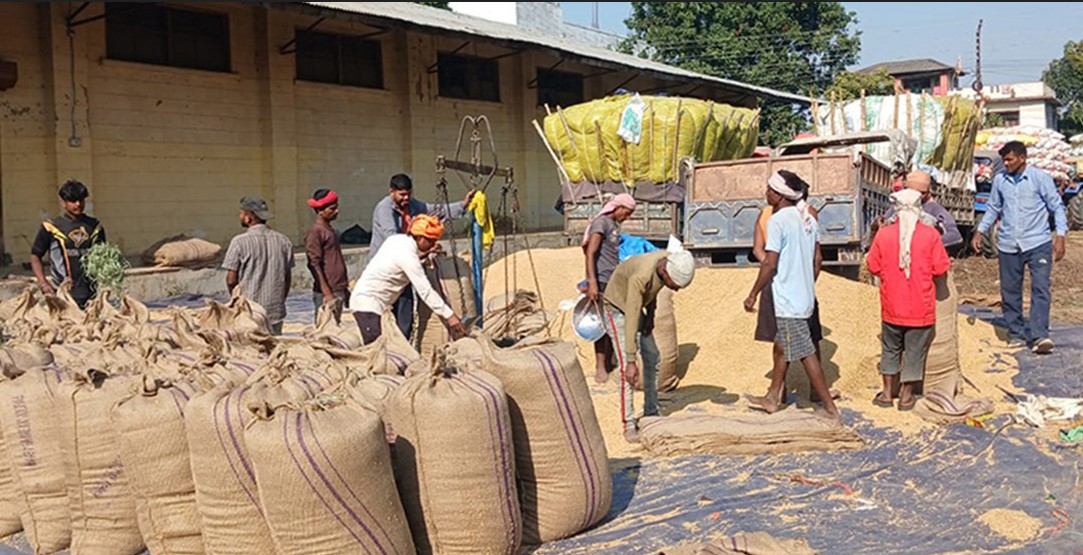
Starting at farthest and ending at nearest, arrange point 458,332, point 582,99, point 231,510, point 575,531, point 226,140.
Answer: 1. point 582,99
2. point 226,140
3. point 458,332
4. point 575,531
5. point 231,510

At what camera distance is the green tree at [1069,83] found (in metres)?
40.8

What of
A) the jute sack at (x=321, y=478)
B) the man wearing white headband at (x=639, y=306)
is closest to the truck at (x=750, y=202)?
the man wearing white headband at (x=639, y=306)

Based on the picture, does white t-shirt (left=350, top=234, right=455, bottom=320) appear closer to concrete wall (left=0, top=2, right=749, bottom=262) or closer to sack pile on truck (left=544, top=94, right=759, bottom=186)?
sack pile on truck (left=544, top=94, right=759, bottom=186)

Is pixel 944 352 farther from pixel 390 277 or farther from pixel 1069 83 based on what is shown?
pixel 1069 83

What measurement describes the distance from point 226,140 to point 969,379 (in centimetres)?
1103

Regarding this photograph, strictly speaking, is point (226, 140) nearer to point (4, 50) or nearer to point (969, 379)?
point (4, 50)

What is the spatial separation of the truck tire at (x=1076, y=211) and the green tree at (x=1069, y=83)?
23299 mm

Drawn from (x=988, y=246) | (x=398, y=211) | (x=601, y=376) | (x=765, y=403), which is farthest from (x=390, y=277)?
(x=988, y=246)

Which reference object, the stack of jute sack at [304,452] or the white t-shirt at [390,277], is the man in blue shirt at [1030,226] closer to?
the white t-shirt at [390,277]

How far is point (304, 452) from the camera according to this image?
319 cm

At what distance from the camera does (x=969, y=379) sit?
6.70m

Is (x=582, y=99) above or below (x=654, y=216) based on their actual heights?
above

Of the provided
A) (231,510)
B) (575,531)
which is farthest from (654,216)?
(231,510)

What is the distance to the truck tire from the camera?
Answer: 20391 mm
